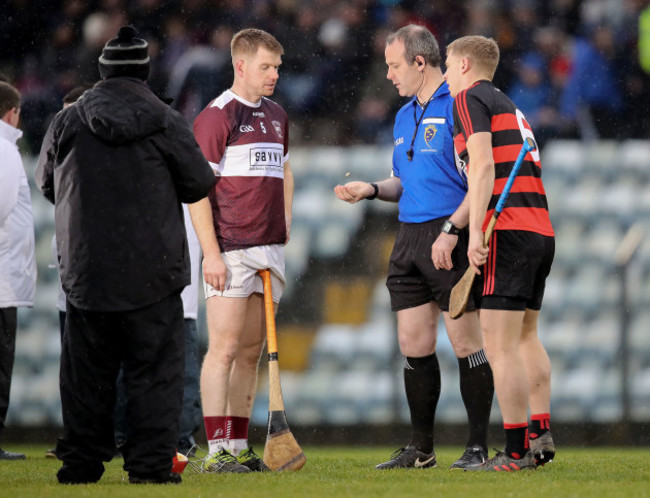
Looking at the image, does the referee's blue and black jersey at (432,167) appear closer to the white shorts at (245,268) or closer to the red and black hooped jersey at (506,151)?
the red and black hooped jersey at (506,151)

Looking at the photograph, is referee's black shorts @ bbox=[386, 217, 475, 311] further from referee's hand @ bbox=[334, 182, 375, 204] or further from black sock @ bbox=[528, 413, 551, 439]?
black sock @ bbox=[528, 413, 551, 439]

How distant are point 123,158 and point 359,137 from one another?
331 cm

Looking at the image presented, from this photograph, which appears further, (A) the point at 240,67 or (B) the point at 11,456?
(B) the point at 11,456

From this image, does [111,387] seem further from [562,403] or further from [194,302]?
[562,403]

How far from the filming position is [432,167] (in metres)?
4.48

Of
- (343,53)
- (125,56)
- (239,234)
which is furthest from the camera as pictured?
(343,53)

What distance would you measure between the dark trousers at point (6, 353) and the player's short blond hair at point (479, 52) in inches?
102

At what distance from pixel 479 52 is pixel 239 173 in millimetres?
1081

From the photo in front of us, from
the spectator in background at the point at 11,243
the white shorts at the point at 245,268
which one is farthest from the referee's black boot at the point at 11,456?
the white shorts at the point at 245,268

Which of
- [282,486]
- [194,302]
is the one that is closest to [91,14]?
[194,302]

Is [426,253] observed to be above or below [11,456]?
above

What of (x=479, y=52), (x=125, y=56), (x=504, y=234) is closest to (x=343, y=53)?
(x=479, y=52)

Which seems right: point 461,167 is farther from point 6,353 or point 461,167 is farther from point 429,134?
point 6,353

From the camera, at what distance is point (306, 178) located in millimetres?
6816
